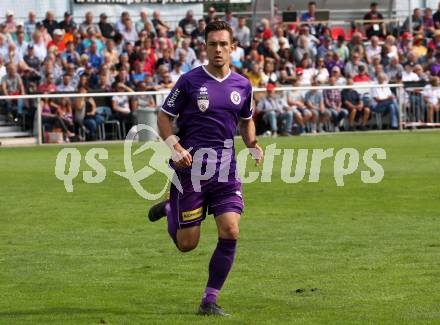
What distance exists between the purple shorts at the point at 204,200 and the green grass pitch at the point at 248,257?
2.12 ft

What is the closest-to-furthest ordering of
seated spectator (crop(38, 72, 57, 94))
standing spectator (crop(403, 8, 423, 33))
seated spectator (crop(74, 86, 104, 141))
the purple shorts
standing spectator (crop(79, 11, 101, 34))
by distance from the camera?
1. the purple shorts
2. seated spectator (crop(74, 86, 104, 141))
3. seated spectator (crop(38, 72, 57, 94))
4. standing spectator (crop(79, 11, 101, 34))
5. standing spectator (crop(403, 8, 423, 33))

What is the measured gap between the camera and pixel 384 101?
29.3 m

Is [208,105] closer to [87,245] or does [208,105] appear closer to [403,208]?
[87,245]

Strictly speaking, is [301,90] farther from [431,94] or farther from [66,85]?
[66,85]

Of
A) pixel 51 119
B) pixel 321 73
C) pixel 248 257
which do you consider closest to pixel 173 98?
pixel 248 257

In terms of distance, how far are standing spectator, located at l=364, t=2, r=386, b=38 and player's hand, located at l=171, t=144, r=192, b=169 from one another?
26.3 m

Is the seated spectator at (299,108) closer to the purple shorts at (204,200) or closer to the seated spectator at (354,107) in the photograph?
the seated spectator at (354,107)

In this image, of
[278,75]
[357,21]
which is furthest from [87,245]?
[357,21]

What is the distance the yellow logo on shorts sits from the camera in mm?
8516

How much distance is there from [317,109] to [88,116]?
566 centimetres

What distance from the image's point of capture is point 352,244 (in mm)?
11711

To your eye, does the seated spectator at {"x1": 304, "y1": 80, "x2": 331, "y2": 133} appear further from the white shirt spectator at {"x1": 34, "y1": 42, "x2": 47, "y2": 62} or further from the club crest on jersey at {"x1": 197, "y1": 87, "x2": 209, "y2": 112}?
the club crest on jersey at {"x1": 197, "y1": 87, "x2": 209, "y2": 112}

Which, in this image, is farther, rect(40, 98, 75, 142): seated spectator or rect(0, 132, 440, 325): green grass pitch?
rect(40, 98, 75, 142): seated spectator

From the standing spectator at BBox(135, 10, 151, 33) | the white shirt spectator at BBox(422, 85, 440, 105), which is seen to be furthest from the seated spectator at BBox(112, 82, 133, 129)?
the white shirt spectator at BBox(422, 85, 440, 105)
